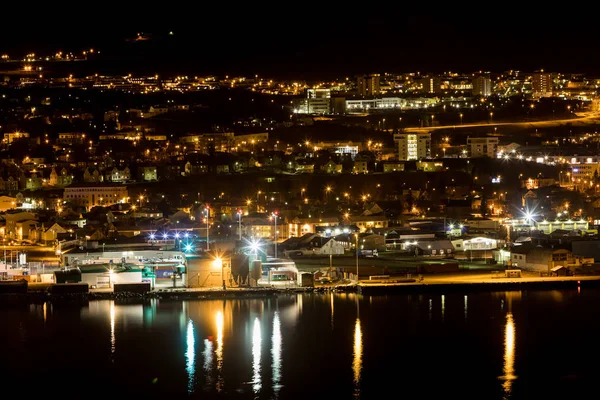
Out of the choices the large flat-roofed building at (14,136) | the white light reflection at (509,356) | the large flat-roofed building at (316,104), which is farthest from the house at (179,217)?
the large flat-roofed building at (316,104)

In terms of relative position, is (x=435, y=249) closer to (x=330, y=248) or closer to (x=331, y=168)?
(x=330, y=248)

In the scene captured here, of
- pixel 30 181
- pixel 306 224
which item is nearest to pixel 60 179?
pixel 30 181

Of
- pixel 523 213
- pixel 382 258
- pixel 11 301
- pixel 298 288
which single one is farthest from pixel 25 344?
pixel 523 213

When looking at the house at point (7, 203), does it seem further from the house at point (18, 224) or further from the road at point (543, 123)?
the road at point (543, 123)

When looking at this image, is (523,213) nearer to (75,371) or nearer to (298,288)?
(298,288)

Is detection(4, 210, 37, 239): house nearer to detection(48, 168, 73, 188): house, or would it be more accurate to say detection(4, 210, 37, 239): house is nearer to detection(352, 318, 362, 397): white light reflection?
detection(48, 168, 73, 188): house

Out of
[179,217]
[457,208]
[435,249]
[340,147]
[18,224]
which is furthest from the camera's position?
[340,147]
